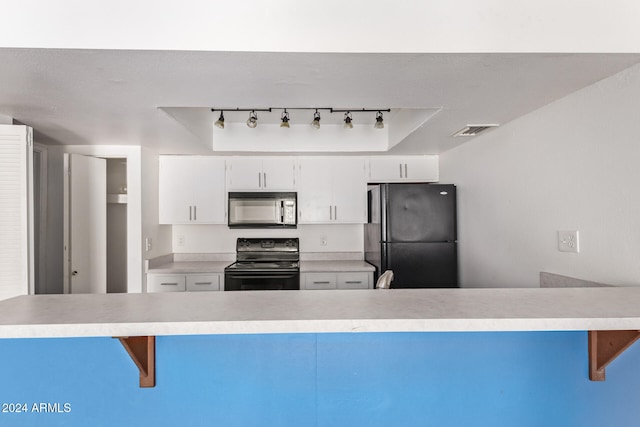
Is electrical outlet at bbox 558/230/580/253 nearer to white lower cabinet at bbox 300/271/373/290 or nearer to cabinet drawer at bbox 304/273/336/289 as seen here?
white lower cabinet at bbox 300/271/373/290

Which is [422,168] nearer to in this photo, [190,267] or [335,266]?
[335,266]

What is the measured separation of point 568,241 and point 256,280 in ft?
8.17

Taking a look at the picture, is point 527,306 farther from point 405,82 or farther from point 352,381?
point 405,82

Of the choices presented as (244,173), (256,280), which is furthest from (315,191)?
(256,280)

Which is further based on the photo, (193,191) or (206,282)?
(193,191)

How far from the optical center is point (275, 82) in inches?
65.2

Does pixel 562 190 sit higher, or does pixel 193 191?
pixel 193 191

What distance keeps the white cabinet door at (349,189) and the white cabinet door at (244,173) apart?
78cm

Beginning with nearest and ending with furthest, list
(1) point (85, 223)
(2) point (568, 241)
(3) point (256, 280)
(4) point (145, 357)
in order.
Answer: (4) point (145, 357), (2) point (568, 241), (1) point (85, 223), (3) point (256, 280)

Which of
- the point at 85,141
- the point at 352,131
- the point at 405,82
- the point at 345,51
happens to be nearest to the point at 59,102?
the point at 85,141

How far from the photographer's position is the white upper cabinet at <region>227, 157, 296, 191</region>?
366cm

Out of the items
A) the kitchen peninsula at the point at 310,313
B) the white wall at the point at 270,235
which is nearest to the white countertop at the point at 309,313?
the kitchen peninsula at the point at 310,313

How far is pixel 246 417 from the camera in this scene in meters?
1.19

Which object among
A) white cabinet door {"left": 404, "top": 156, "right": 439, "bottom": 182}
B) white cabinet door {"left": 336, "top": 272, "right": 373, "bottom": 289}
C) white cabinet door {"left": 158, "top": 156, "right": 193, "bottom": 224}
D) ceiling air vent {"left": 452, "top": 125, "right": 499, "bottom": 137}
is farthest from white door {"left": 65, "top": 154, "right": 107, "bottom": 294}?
ceiling air vent {"left": 452, "top": 125, "right": 499, "bottom": 137}
